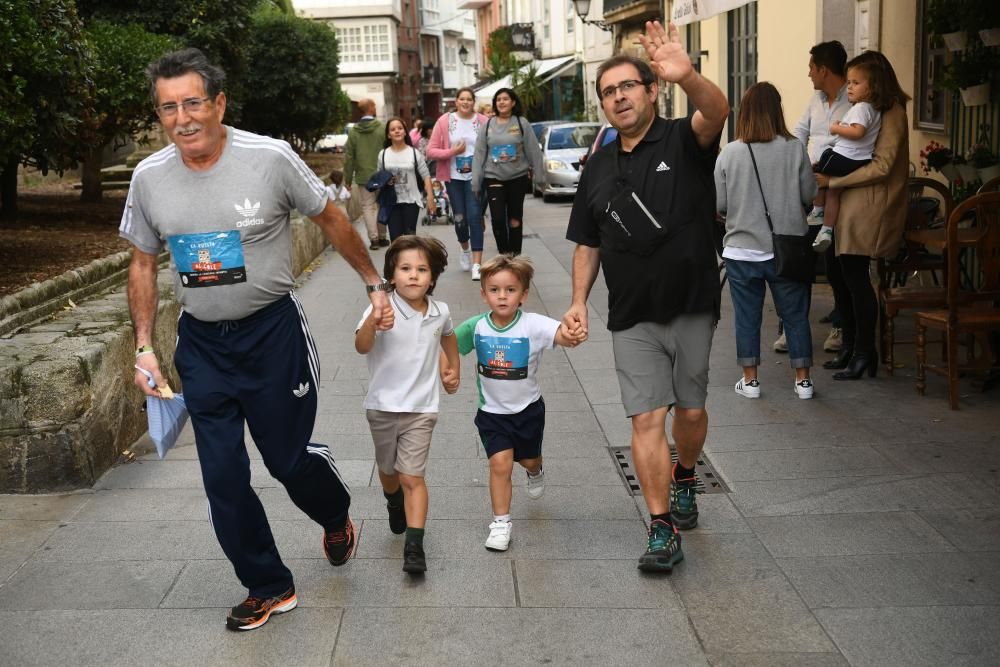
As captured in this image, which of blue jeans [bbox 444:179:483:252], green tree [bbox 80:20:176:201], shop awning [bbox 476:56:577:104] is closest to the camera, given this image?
green tree [bbox 80:20:176:201]

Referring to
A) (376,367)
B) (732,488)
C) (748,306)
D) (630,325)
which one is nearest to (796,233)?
(748,306)

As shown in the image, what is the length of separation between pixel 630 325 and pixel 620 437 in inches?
77.5

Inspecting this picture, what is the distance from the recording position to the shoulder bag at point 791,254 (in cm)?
701

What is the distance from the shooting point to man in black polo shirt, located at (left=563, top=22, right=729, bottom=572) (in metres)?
4.54

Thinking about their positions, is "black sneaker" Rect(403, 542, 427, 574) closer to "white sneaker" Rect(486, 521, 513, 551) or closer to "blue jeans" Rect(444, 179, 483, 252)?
"white sneaker" Rect(486, 521, 513, 551)

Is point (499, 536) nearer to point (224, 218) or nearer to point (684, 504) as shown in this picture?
point (684, 504)

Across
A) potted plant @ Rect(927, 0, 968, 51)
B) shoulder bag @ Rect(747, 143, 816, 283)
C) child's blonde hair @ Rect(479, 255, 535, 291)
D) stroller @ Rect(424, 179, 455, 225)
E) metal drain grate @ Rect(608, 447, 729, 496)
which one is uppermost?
potted plant @ Rect(927, 0, 968, 51)

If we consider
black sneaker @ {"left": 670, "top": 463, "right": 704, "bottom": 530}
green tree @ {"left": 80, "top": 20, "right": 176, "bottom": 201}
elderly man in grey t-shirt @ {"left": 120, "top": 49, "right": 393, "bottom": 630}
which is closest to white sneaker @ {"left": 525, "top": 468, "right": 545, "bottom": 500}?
black sneaker @ {"left": 670, "top": 463, "right": 704, "bottom": 530}

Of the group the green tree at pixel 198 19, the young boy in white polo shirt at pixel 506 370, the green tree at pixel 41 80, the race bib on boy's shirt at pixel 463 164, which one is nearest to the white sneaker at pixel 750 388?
the young boy in white polo shirt at pixel 506 370

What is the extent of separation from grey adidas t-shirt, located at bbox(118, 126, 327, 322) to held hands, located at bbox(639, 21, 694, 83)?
1.25 metres

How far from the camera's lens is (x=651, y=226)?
4574mm

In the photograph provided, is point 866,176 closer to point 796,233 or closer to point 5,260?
point 796,233

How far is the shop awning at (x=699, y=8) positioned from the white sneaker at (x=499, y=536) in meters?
4.91

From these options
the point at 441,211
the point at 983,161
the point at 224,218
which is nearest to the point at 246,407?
the point at 224,218
